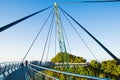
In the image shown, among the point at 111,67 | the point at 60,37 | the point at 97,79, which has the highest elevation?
the point at 60,37

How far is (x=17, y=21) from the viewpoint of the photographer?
952 cm

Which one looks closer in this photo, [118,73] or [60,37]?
[60,37]

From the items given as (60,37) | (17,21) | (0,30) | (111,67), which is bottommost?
(0,30)

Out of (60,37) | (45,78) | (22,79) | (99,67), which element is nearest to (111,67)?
(99,67)

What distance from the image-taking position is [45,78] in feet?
42.0

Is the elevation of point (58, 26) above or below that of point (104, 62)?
above

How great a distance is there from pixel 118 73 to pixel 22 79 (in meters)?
87.7

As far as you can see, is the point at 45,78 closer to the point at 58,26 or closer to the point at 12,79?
the point at 12,79

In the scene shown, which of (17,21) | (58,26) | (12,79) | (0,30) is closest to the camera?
(0,30)

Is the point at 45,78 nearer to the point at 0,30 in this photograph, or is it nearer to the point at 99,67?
the point at 0,30

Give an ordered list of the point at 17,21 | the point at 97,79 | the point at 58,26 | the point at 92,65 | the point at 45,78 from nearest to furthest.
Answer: the point at 97,79
the point at 17,21
the point at 45,78
the point at 58,26
the point at 92,65

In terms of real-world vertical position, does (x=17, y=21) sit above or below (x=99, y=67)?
below

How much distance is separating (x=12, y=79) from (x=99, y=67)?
93.3 m

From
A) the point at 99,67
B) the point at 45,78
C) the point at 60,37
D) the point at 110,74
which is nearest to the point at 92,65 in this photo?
the point at 99,67
